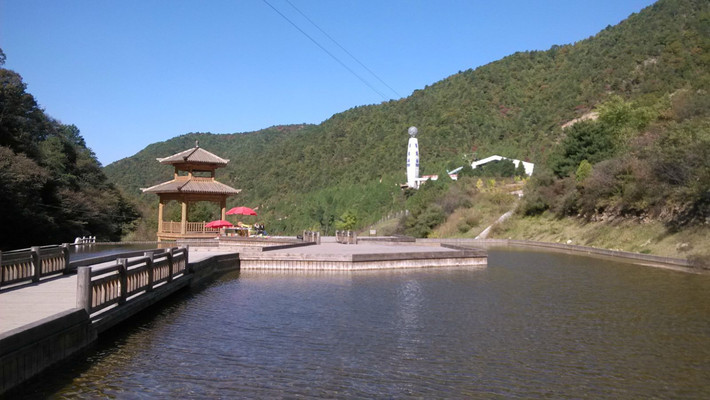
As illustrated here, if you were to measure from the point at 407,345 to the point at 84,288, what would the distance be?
4824 millimetres

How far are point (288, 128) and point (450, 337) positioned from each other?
133 metres

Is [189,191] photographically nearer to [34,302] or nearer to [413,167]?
[34,302]

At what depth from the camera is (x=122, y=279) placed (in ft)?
31.8

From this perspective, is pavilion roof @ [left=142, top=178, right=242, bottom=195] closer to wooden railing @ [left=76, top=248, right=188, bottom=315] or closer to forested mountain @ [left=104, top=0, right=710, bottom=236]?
wooden railing @ [left=76, top=248, right=188, bottom=315]

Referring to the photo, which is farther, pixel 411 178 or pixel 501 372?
pixel 411 178

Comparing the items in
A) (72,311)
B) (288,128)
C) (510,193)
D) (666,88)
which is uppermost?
(288,128)

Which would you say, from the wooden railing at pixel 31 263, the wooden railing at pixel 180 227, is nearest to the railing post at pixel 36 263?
the wooden railing at pixel 31 263

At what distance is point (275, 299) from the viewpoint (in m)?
12.9

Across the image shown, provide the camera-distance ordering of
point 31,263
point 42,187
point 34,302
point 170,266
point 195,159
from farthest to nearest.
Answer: point 42,187 → point 195,159 → point 170,266 → point 31,263 → point 34,302

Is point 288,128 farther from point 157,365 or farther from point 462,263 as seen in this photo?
point 157,365

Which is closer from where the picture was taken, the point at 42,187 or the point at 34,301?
the point at 34,301

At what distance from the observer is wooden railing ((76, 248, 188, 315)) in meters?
8.02

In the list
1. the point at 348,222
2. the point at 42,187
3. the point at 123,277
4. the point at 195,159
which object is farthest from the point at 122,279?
the point at 348,222

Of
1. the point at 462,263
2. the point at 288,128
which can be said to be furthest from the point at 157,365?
the point at 288,128
